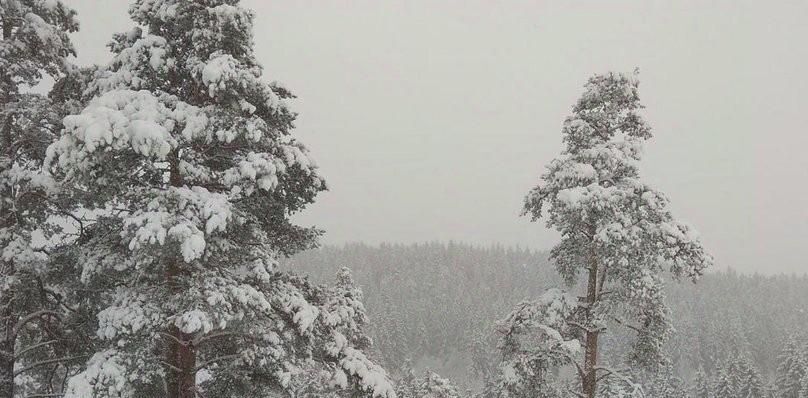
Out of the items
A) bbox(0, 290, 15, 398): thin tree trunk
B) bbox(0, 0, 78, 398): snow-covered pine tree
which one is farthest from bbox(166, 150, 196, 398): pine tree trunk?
bbox(0, 290, 15, 398): thin tree trunk

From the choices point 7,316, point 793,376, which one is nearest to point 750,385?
point 793,376

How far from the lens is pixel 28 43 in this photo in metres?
10.4

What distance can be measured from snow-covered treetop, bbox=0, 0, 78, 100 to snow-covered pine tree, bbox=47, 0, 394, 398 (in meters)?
2.68

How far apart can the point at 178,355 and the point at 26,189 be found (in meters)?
3.86

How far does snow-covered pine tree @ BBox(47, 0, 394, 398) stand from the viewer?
6.97 m

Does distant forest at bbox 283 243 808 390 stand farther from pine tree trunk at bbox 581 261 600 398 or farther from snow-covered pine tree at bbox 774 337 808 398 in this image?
pine tree trunk at bbox 581 261 600 398

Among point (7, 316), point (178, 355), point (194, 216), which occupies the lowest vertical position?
point (178, 355)

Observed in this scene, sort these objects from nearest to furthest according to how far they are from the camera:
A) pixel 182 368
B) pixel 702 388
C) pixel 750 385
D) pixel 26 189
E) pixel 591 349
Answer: pixel 182 368 → pixel 26 189 → pixel 591 349 → pixel 750 385 → pixel 702 388

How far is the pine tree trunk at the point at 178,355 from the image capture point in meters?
8.20

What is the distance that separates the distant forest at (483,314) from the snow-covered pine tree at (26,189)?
7537cm

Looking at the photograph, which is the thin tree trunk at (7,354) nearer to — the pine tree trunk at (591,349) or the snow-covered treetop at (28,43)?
the snow-covered treetop at (28,43)

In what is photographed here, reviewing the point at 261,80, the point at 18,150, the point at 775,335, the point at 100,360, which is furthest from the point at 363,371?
the point at 775,335

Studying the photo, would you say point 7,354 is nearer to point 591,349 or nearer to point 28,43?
point 28,43

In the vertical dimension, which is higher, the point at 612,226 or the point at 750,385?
the point at 750,385
